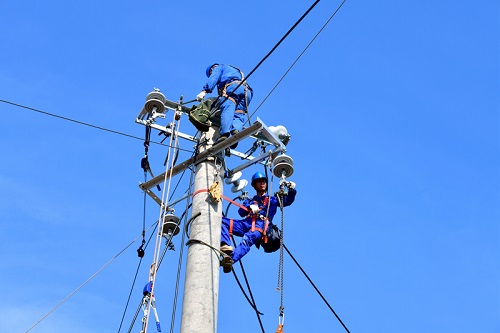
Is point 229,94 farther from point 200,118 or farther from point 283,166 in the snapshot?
point 283,166

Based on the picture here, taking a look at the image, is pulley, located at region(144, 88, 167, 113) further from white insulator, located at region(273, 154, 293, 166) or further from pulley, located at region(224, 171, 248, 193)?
white insulator, located at region(273, 154, 293, 166)

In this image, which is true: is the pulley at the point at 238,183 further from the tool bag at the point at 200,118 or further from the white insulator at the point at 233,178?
the tool bag at the point at 200,118

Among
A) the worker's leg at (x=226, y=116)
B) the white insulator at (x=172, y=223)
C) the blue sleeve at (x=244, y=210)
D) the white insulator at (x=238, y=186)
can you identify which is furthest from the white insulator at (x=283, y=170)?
the white insulator at (x=172, y=223)

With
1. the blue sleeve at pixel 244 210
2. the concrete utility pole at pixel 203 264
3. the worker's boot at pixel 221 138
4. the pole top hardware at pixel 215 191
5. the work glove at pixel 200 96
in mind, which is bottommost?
the concrete utility pole at pixel 203 264

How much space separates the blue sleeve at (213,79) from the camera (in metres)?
11.9

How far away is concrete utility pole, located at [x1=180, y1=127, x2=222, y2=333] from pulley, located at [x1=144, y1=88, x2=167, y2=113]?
135 cm

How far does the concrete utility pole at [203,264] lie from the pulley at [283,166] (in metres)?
0.79

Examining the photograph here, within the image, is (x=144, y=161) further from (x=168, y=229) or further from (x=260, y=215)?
(x=260, y=215)

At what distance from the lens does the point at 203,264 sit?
9.07 meters

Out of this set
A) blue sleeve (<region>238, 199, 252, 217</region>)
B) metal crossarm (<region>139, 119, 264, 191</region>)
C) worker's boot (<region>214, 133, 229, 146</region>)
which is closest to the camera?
metal crossarm (<region>139, 119, 264, 191</region>)

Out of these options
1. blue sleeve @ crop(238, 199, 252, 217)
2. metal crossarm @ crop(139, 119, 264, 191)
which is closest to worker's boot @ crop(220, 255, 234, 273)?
metal crossarm @ crop(139, 119, 264, 191)

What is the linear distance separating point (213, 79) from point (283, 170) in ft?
6.93

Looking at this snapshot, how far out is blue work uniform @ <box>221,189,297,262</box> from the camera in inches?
416

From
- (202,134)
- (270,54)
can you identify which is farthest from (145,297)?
(270,54)
